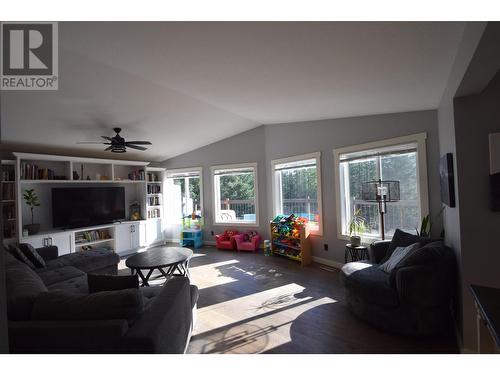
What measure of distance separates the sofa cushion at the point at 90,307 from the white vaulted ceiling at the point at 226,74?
6.25 ft

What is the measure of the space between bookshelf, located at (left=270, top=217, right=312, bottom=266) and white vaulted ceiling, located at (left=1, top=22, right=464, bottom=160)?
201 cm

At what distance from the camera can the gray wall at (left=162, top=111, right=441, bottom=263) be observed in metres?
3.40

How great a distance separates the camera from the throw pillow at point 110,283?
203cm

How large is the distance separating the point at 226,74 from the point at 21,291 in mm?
2548

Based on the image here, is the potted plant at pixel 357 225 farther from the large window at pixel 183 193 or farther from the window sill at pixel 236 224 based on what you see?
the large window at pixel 183 193

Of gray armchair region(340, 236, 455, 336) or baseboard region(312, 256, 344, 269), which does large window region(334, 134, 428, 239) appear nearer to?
baseboard region(312, 256, 344, 269)

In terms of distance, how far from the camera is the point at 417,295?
230 centimetres

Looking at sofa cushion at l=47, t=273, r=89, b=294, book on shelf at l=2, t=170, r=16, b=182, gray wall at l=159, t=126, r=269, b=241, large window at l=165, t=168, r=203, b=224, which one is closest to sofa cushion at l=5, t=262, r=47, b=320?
sofa cushion at l=47, t=273, r=89, b=294

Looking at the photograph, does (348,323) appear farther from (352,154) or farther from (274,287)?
(352,154)

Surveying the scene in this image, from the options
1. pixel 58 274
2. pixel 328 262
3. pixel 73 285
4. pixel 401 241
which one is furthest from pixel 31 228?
pixel 401 241

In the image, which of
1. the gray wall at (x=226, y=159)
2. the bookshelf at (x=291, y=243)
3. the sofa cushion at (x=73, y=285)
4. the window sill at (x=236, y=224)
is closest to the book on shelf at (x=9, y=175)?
the sofa cushion at (x=73, y=285)

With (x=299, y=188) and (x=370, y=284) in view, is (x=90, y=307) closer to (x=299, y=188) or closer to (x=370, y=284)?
(x=370, y=284)

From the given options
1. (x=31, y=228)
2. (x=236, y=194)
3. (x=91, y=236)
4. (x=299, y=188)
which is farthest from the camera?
(x=236, y=194)
